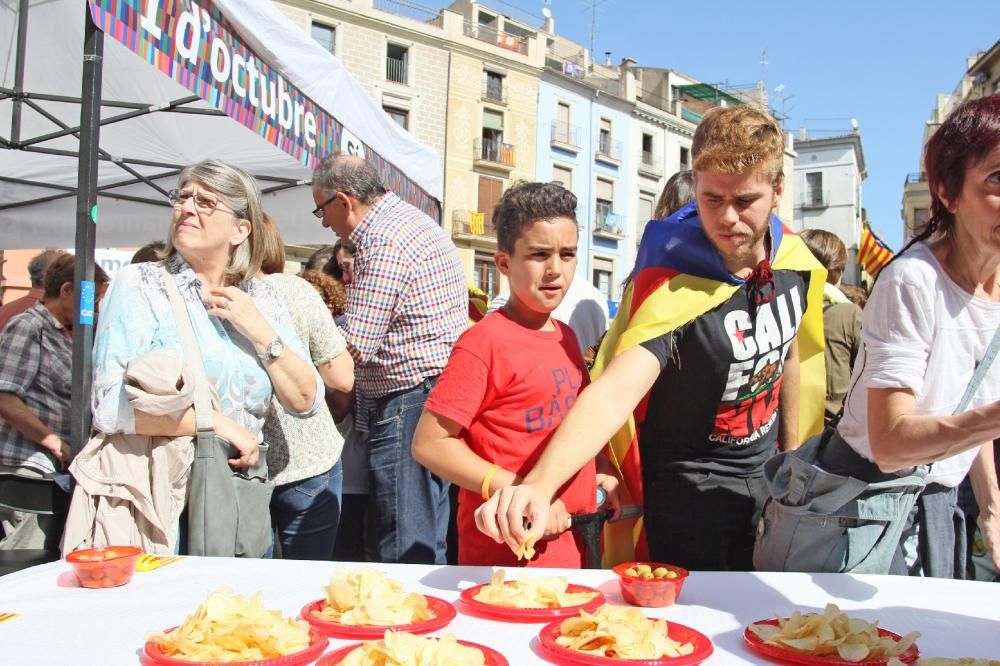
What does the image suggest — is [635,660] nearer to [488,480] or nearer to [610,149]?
[488,480]

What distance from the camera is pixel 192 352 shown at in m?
2.00

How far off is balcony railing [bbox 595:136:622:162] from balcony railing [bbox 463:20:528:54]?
4.51 metres

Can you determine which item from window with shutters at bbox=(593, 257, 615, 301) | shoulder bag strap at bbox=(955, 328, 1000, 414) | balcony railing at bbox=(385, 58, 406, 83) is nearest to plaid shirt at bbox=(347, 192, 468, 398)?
shoulder bag strap at bbox=(955, 328, 1000, 414)

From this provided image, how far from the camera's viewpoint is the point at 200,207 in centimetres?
224

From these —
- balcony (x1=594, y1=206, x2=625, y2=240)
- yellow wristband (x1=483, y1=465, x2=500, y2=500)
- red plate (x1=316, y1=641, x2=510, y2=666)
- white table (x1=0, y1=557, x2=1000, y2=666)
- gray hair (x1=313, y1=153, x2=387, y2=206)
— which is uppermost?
balcony (x1=594, y1=206, x2=625, y2=240)

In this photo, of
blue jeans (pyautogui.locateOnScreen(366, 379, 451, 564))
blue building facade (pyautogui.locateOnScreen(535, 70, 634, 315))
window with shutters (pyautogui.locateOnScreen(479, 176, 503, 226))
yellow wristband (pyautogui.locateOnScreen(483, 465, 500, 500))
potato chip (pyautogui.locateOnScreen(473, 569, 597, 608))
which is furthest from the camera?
blue building facade (pyautogui.locateOnScreen(535, 70, 634, 315))

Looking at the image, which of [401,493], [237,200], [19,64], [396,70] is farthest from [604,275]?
[237,200]

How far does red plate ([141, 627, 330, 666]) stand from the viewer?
3.31 ft

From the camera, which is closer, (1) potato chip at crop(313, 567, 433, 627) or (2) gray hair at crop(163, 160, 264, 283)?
(1) potato chip at crop(313, 567, 433, 627)

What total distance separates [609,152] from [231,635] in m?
30.3

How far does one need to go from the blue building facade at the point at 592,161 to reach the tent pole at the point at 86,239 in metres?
25.9

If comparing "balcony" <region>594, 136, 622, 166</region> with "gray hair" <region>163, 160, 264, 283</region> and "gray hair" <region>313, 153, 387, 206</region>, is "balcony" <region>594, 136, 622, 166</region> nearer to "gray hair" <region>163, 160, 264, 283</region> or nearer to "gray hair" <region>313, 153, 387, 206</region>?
"gray hair" <region>313, 153, 387, 206</region>

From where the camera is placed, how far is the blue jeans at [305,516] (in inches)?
100

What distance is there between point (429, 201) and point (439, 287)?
2885 mm
